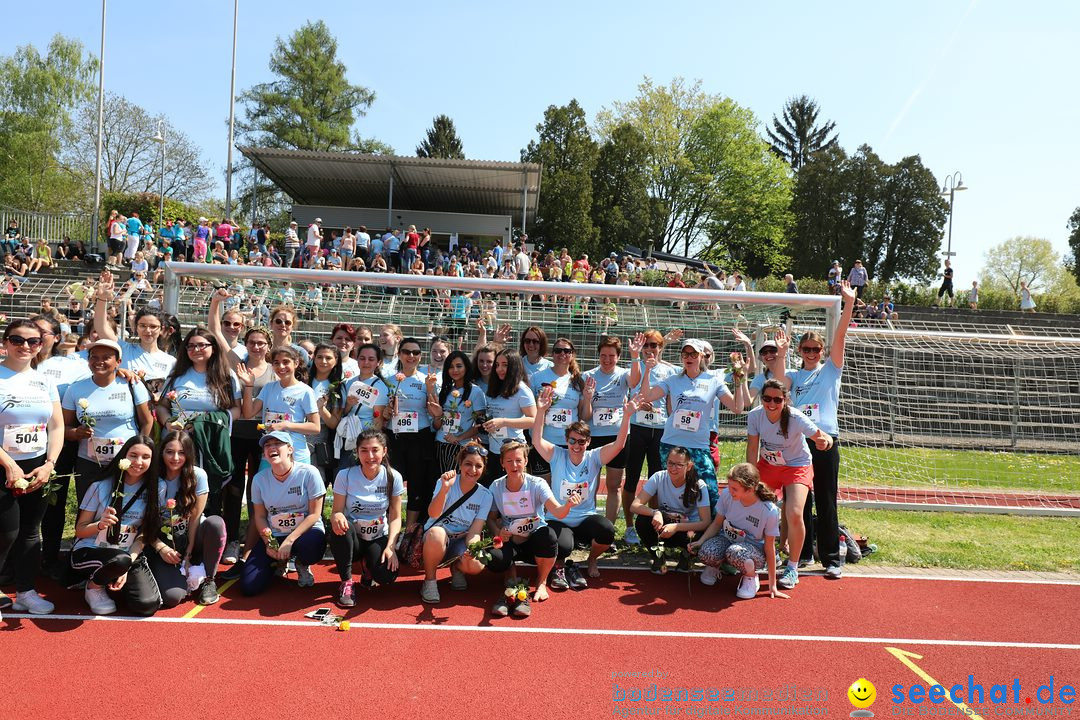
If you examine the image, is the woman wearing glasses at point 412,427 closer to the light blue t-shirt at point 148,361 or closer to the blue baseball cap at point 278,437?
the blue baseball cap at point 278,437

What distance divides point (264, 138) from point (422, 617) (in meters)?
49.2

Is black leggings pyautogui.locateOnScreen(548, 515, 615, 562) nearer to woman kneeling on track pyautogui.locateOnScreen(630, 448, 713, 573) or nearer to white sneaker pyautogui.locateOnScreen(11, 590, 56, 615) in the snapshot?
woman kneeling on track pyautogui.locateOnScreen(630, 448, 713, 573)

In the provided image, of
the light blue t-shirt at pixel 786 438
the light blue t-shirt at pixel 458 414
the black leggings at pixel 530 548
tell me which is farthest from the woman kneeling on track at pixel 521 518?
the light blue t-shirt at pixel 786 438

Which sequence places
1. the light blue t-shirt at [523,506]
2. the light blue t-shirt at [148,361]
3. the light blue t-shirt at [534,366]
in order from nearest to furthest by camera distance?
the light blue t-shirt at [523,506]
the light blue t-shirt at [148,361]
the light blue t-shirt at [534,366]

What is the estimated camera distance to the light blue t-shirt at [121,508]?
5.15 meters

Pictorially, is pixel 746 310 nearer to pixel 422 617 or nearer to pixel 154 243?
pixel 422 617

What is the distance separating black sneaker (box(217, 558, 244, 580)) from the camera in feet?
19.3

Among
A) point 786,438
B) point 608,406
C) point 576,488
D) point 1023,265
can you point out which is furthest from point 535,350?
point 1023,265

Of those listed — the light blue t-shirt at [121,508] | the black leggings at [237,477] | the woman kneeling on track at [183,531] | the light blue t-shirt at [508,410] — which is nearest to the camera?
the light blue t-shirt at [121,508]

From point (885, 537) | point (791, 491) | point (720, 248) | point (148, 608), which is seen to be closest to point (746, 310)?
point (885, 537)

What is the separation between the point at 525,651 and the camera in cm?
470

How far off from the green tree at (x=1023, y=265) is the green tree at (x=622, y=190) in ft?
109

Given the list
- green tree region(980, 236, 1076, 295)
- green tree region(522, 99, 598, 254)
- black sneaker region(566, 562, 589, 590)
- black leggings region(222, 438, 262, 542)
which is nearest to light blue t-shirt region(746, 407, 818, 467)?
black sneaker region(566, 562, 589, 590)

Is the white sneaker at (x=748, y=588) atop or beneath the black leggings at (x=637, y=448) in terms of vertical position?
beneath
